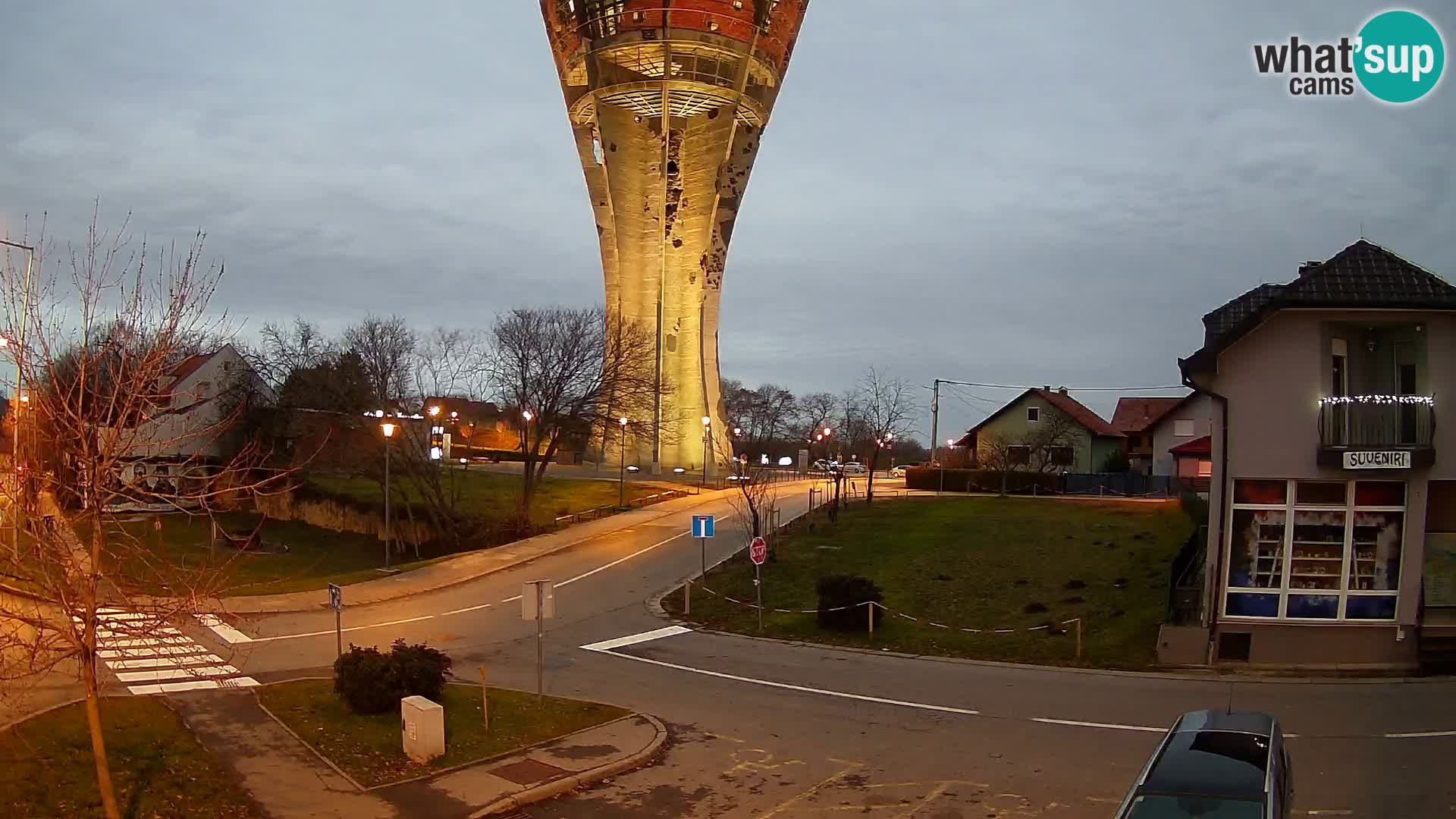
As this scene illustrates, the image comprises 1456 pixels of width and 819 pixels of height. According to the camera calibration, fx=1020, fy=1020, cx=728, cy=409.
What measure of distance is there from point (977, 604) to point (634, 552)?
14.4 meters

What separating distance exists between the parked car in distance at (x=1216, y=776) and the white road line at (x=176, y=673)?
15604 mm

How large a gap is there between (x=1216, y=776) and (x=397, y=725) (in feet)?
35.7

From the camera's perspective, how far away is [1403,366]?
1970 centimetres

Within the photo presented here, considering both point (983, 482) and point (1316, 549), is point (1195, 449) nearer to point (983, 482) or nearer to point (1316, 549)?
point (983, 482)

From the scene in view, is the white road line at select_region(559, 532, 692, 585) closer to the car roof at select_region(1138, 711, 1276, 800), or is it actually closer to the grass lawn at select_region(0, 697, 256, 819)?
the grass lawn at select_region(0, 697, 256, 819)

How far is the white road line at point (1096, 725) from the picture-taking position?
15.3 meters

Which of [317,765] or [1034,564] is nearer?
[317,765]

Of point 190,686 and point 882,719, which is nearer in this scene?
point 882,719

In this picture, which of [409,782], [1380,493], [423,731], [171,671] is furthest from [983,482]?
[409,782]

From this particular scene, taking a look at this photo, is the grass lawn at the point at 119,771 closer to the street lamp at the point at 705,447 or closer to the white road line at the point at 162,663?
the white road line at the point at 162,663

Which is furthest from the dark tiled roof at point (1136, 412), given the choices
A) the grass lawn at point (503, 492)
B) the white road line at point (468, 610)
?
the white road line at point (468, 610)

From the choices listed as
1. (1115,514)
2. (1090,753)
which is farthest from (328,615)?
(1115,514)

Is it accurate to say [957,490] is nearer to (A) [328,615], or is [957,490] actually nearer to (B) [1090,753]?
(A) [328,615]

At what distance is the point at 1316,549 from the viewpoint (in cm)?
1984
